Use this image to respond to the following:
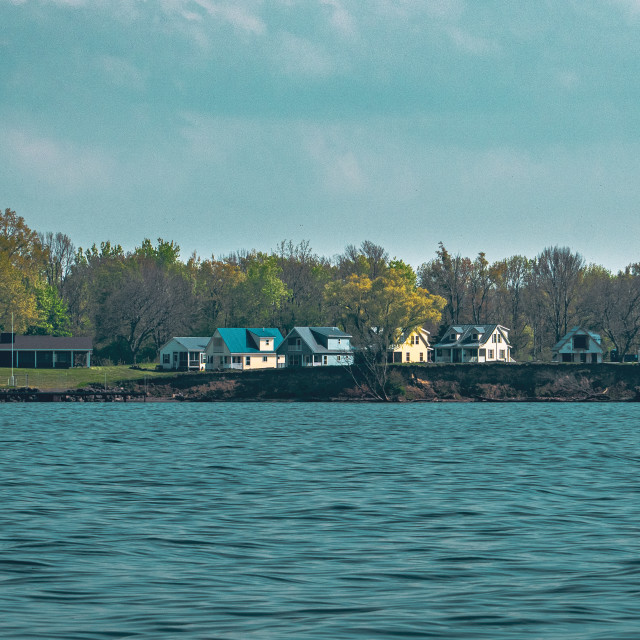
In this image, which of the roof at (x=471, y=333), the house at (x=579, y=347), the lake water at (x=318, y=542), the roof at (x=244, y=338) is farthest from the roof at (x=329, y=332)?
the lake water at (x=318, y=542)

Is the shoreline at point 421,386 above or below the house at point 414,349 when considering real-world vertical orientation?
below

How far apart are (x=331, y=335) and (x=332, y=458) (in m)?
103

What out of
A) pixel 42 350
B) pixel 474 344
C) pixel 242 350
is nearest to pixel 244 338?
pixel 242 350

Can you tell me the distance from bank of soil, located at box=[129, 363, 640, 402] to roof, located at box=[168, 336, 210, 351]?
26701mm

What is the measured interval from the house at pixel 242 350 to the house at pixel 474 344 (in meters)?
26.6

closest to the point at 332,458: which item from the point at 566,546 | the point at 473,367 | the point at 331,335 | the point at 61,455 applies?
the point at 61,455

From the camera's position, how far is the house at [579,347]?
142m

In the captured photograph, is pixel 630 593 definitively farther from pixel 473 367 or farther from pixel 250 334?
pixel 250 334

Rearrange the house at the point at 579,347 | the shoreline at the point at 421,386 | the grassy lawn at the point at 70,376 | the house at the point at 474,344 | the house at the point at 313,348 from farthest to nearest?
the house at the point at 474,344
the house at the point at 313,348
the house at the point at 579,347
the grassy lawn at the point at 70,376
the shoreline at the point at 421,386

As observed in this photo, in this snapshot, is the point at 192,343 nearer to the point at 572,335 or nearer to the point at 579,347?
the point at 572,335

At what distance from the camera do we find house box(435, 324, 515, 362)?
147 m

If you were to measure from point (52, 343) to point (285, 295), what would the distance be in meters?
43.6

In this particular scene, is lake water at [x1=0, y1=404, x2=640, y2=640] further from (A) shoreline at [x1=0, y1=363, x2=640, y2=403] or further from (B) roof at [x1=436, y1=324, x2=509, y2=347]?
(B) roof at [x1=436, y1=324, x2=509, y2=347]

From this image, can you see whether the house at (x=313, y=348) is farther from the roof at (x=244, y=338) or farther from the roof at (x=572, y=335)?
the roof at (x=572, y=335)
